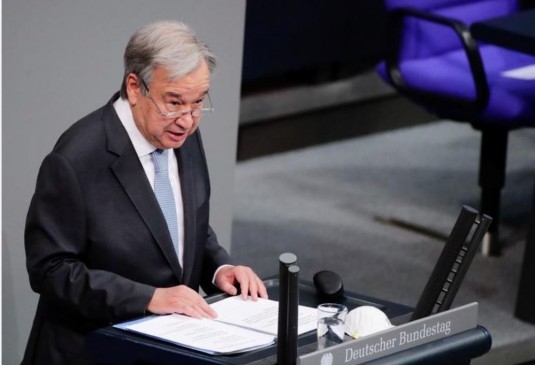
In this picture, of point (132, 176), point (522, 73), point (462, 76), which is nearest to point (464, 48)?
point (462, 76)

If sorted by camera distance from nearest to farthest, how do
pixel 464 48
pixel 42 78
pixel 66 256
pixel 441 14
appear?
pixel 66 256 → pixel 42 78 → pixel 464 48 → pixel 441 14

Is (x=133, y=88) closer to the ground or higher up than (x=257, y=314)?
higher up

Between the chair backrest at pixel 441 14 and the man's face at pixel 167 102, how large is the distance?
266 centimetres

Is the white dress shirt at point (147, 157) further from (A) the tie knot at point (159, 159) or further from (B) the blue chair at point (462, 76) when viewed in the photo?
(B) the blue chair at point (462, 76)

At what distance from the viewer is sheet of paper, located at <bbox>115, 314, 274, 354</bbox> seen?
99.2 inches

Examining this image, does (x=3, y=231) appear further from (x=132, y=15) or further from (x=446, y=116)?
(x=446, y=116)

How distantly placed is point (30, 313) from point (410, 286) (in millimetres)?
1730

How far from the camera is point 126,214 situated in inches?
110

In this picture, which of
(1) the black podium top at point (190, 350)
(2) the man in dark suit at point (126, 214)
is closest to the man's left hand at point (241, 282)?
(2) the man in dark suit at point (126, 214)

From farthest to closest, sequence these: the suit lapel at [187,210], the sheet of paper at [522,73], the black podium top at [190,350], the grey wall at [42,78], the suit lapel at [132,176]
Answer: the sheet of paper at [522,73] → the grey wall at [42,78] → the suit lapel at [187,210] → the suit lapel at [132,176] → the black podium top at [190,350]

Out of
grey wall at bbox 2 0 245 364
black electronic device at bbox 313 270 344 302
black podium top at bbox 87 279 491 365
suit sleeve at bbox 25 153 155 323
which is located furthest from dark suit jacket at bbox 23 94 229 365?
grey wall at bbox 2 0 245 364

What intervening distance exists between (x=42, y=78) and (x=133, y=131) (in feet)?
2.78

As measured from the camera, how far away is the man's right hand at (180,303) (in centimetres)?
268

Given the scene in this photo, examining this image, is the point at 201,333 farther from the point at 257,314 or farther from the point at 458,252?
the point at 458,252
